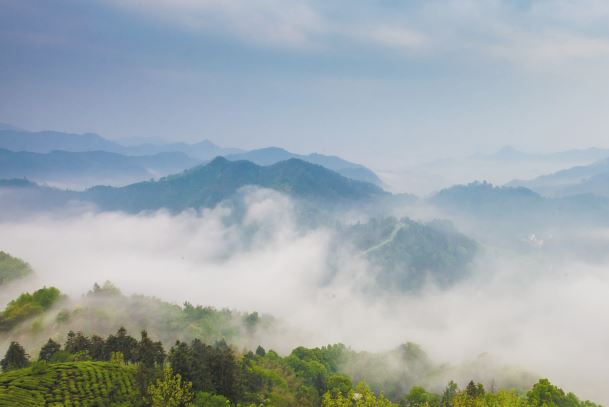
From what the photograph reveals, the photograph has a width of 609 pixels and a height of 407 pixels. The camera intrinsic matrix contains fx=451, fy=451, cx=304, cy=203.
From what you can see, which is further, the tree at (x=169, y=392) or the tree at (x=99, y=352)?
the tree at (x=99, y=352)

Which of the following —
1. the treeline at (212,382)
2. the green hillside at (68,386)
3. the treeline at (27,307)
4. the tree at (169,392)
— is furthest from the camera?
the treeline at (27,307)

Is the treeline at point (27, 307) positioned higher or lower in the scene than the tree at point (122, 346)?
higher

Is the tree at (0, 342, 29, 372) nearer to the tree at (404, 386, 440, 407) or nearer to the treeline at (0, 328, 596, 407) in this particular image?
the treeline at (0, 328, 596, 407)

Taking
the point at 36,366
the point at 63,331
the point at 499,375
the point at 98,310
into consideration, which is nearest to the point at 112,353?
the point at 36,366

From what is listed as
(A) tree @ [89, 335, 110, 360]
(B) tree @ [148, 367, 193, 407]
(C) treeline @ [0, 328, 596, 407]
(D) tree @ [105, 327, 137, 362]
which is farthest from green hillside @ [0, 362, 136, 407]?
(A) tree @ [89, 335, 110, 360]

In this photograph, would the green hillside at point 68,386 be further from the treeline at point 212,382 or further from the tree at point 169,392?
the tree at point 169,392

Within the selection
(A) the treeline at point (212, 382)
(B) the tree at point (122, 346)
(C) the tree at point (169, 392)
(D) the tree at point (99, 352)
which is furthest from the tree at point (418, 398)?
(D) the tree at point (99, 352)

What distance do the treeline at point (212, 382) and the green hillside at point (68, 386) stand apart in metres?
0.55

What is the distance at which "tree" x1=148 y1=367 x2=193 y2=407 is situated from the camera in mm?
66188

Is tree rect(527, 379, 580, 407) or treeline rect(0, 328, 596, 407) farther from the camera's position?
tree rect(527, 379, 580, 407)

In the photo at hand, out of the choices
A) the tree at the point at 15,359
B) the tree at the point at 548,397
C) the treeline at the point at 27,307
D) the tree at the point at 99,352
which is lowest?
the tree at the point at 548,397

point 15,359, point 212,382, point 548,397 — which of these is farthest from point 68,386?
point 548,397

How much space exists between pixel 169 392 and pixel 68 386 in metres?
18.4

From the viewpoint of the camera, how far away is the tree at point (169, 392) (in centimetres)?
6619
